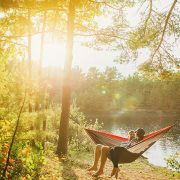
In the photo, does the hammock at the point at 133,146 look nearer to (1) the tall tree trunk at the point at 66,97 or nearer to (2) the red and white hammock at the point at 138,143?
(2) the red and white hammock at the point at 138,143

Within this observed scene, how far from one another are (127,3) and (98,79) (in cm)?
6049

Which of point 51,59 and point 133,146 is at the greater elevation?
point 51,59

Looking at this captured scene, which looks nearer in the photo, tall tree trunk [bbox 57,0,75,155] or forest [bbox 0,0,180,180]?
forest [bbox 0,0,180,180]

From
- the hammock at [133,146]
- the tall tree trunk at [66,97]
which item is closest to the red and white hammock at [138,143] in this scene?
the hammock at [133,146]

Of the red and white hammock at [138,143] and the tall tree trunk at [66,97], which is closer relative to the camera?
the red and white hammock at [138,143]

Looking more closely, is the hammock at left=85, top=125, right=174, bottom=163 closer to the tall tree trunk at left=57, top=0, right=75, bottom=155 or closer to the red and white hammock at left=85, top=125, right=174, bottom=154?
the red and white hammock at left=85, top=125, right=174, bottom=154

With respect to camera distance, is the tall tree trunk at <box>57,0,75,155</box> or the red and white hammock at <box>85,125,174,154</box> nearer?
the red and white hammock at <box>85,125,174,154</box>

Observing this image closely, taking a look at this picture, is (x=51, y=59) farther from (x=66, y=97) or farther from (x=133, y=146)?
(x=133, y=146)

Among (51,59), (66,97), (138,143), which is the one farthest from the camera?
(51,59)

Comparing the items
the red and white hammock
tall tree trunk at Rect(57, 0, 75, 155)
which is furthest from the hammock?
tall tree trunk at Rect(57, 0, 75, 155)

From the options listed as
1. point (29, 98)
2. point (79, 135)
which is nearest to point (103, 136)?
point (29, 98)

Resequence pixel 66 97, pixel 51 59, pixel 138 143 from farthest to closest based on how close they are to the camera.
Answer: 1. pixel 51 59
2. pixel 66 97
3. pixel 138 143

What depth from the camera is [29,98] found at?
3949 mm

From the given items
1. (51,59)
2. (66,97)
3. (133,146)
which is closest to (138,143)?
(133,146)
